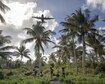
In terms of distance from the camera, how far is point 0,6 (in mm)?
32969

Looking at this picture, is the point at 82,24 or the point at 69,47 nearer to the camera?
the point at 82,24

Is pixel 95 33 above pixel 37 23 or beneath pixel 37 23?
beneath

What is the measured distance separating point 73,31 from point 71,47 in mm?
13706

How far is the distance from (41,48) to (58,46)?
485 inches

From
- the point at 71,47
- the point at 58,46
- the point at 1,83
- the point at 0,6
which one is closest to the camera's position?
the point at 1,83

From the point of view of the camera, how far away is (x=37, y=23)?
163 ft

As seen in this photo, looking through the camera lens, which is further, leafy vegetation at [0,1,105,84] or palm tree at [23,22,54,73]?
palm tree at [23,22,54,73]

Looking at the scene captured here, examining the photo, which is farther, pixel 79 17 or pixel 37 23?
pixel 37 23

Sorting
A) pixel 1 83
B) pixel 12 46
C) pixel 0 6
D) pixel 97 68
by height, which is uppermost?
pixel 0 6

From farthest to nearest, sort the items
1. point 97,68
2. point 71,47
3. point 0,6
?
point 71,47
point 97,68
point 0,6

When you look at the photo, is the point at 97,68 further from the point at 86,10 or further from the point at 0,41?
the point at 0,41

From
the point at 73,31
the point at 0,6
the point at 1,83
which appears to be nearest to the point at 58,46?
the point at 73,31

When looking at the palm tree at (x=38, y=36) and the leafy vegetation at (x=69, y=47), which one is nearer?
the leafy vegetation at (x=69, y=47)

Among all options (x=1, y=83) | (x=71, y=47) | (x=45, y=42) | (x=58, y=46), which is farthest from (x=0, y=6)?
(x=58, y=46)
